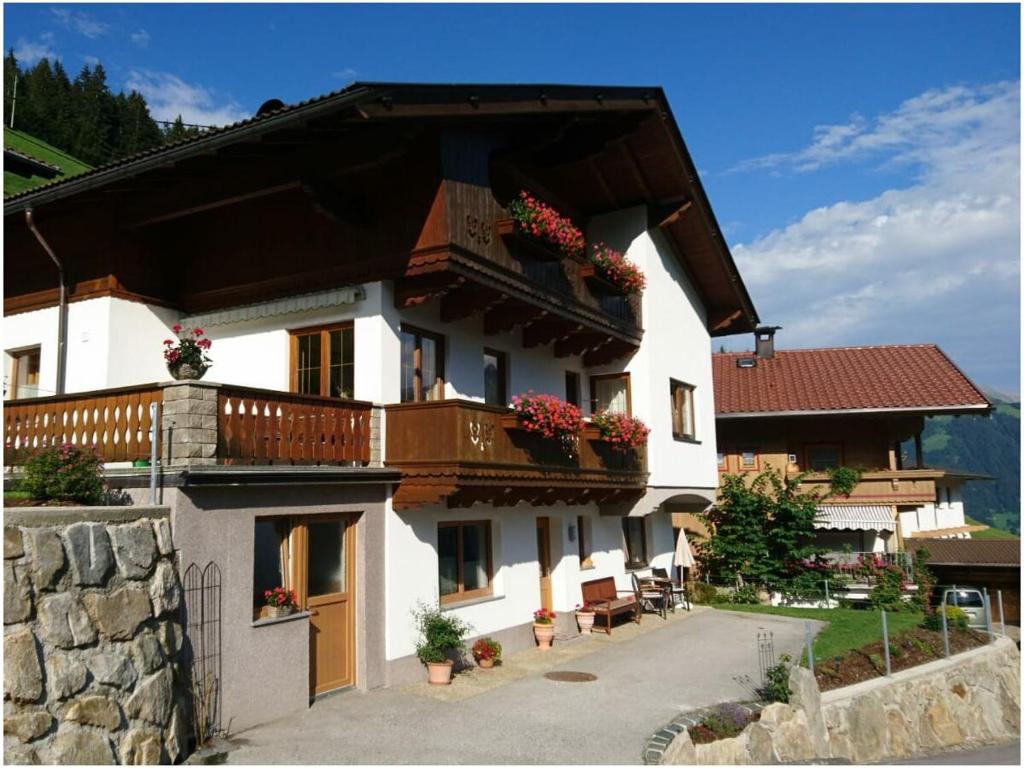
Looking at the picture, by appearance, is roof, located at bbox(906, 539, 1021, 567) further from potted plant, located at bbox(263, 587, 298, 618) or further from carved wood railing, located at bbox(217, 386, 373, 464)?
potted plant, located at bbox(263, 587, 298, 618)

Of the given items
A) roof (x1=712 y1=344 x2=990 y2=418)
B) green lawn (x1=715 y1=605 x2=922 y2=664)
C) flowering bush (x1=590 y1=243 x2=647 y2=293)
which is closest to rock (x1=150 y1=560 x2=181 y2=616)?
green lawn (x1=715 y1=605 x2=922 y2=664)

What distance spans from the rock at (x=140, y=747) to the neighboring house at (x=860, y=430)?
20711mm

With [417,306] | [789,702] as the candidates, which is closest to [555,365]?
[417,306]

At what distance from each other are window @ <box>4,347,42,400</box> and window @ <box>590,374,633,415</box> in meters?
11.7

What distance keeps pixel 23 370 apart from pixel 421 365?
784 centimetres

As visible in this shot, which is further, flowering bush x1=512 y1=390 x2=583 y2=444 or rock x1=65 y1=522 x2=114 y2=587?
flowering bush x1=512 y1=390 x2=583 y2=444

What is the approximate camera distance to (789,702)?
12164mm

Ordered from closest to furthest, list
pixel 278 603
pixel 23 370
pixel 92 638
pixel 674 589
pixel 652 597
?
1. pixel 92 638
2. pixel 278 603
3. pixel 23 370
4. pixel 652 597
5. pixel 674 589

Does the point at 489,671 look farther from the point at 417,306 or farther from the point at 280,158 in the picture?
the point at 280,158

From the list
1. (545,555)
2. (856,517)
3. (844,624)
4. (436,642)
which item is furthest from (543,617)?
(856,517)

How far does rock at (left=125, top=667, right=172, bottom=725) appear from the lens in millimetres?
8555

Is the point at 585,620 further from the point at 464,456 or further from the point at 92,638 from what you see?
the point at 92,638

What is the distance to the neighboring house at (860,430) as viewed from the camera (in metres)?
26.5

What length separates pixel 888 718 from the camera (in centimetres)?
1431
